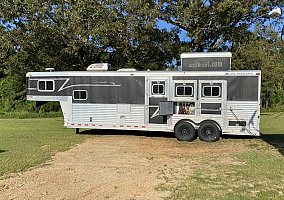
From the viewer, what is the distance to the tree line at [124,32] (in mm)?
19438

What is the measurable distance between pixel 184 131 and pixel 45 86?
5.26 m

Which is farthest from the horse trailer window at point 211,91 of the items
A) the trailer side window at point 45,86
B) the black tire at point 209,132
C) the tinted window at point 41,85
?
the tinted window at point 41,85

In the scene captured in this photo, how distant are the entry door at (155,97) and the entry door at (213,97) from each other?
1257 mm

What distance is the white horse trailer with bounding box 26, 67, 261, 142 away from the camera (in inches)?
456

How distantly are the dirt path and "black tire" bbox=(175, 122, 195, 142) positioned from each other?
22.5 inches

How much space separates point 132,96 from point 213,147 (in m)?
3.35

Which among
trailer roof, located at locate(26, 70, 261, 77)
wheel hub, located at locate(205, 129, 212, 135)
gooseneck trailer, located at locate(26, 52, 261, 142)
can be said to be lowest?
wheel hub, located at locate(205, 129, 212, 135)

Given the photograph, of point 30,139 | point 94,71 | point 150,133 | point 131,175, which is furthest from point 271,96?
point 131,175

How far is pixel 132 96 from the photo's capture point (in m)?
12.5

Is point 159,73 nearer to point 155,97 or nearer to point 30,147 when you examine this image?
point 155,97

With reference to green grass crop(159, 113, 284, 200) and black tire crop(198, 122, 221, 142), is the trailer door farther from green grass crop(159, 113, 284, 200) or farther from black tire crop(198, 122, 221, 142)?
green grass crop(159, 113, 284, 200)

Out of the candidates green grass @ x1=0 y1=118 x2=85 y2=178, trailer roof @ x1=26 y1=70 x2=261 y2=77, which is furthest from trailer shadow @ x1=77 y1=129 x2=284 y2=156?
trailer roof @ x1=26 y1=70 x2=261 y2=77

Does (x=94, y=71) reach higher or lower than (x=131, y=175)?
higher

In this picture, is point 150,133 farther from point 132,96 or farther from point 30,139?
point 30,139
